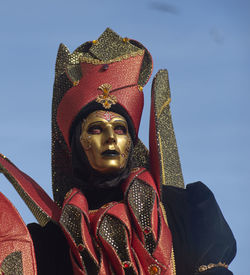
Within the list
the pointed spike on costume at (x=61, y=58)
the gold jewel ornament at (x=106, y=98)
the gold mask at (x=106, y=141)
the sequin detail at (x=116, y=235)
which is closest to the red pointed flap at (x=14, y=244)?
the sequin detail at (x=116, y=235)

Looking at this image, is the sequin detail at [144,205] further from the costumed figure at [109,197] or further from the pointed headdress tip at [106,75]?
the pointed headdress tip at [106,75]

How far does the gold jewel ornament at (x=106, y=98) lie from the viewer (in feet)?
37.6

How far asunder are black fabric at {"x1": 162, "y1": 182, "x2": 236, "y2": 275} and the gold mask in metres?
0.61

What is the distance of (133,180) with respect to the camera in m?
11.3

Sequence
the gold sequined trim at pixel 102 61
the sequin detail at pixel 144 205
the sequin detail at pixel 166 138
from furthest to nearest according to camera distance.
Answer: the sequin detail at pixel 166 138
the gold sequined trim at pixel 102 61
the sequin detail at pixel 144 205

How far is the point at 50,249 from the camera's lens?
11352 millimetres

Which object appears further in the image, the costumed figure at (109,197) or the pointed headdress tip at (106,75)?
the pointed headdress tip at (106,75)

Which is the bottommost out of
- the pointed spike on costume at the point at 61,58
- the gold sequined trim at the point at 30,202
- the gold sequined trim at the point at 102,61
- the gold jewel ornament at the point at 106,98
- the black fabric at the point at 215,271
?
the black fabric at the point at 215,271

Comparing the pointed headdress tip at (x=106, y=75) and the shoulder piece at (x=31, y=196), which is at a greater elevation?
the pointed headdress tip at (x=106, y=75)

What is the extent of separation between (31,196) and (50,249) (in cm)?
48

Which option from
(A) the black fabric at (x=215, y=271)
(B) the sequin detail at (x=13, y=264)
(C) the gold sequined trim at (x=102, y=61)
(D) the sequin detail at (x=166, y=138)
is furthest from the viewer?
(D) the sequin detail at (x=166, y=138)

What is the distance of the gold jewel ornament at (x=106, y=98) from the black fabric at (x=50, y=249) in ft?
3.69

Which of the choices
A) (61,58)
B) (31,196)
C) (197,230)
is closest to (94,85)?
(61,58)

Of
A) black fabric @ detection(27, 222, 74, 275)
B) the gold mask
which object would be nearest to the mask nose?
the gold mask
